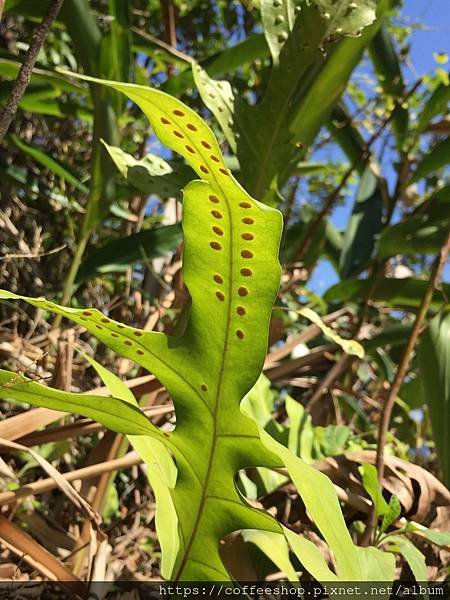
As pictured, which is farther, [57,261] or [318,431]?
[57,261]


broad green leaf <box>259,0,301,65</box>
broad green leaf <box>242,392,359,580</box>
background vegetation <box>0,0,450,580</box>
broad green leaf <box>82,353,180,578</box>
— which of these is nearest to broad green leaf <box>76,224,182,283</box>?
background vegetation <box>0,0,450,580</box>

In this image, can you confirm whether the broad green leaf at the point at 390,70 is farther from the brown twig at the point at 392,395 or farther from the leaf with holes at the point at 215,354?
the leaf with holes at the point at 215,354

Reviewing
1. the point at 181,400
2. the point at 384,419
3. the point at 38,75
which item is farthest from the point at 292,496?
the point at 38,75

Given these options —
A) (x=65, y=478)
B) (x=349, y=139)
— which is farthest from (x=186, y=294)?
(x=349, y=139)

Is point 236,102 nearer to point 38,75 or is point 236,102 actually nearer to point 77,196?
point 38,75

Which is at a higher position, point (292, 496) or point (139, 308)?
point (139, 308)

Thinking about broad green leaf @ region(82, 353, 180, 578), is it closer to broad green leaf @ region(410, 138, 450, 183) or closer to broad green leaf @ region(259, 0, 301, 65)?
broad green leaf @ region(259, 0, 301, 65)

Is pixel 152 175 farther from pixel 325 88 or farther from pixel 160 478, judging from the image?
pixel 160 478
